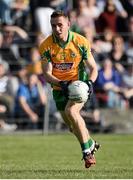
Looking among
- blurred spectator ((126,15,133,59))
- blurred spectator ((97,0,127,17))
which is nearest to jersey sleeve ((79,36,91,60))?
blurred spectator ((126,15,133,59))

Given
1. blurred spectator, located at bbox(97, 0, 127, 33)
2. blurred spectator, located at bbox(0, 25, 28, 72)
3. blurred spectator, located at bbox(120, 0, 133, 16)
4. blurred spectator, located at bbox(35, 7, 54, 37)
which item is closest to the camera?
blurred spectator, located at bbox(0, 25, 28, 72)

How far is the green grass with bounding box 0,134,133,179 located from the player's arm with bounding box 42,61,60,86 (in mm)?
1262

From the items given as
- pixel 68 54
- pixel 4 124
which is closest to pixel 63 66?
pixel 68 54

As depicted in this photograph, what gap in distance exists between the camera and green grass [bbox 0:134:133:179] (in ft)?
33.7

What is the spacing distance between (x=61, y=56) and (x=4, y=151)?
14.5 feet

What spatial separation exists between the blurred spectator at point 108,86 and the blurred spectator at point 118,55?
1.69 feet

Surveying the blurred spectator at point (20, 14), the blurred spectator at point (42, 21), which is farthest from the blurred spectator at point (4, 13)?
the blurred spectator at point (42, 21)

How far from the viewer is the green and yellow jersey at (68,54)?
1131 centimetres

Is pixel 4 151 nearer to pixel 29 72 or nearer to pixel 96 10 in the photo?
pixel 29 72

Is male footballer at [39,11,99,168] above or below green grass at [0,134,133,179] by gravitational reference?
above

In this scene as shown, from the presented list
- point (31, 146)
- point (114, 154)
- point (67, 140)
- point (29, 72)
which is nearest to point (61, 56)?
point (114, 154)

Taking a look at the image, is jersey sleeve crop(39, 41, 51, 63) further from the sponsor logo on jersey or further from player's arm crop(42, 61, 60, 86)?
the sponsor logo on jersey

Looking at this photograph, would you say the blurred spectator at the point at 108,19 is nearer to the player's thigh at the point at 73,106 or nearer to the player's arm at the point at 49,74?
the player's arm at the point at 49,74

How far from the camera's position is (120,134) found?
1948 cm
